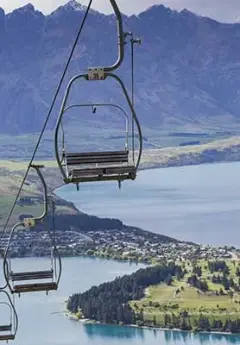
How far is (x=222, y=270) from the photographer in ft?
90.4

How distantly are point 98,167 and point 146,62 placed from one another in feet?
412

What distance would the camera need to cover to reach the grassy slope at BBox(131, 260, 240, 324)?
23.2 m

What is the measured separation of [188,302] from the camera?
2456cm

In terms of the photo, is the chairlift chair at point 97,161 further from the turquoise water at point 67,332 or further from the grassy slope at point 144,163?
the grassy slope at point 144,163

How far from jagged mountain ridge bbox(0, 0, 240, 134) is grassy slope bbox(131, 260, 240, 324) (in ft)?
262

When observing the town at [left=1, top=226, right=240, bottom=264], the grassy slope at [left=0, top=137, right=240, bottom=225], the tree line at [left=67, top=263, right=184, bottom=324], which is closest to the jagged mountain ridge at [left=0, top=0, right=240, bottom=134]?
the grassy slope at [left=0, top=137, right=240, bottom=225]

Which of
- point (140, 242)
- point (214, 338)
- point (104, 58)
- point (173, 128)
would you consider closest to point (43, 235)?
point (140, 242)

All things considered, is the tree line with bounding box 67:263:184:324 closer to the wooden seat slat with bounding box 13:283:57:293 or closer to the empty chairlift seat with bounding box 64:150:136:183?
the wooden seat slat with bounding box 13:283:57:293

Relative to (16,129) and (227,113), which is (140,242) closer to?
(16,129)

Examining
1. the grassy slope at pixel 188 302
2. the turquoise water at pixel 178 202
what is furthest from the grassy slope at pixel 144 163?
the grassy slope at pixel 188 302

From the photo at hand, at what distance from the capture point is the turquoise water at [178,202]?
40.3m

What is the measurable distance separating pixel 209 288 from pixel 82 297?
A: 3.35 meters

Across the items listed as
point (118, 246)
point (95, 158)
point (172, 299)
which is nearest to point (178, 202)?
point (118, 246)

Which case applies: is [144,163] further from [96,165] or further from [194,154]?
[96,165]
